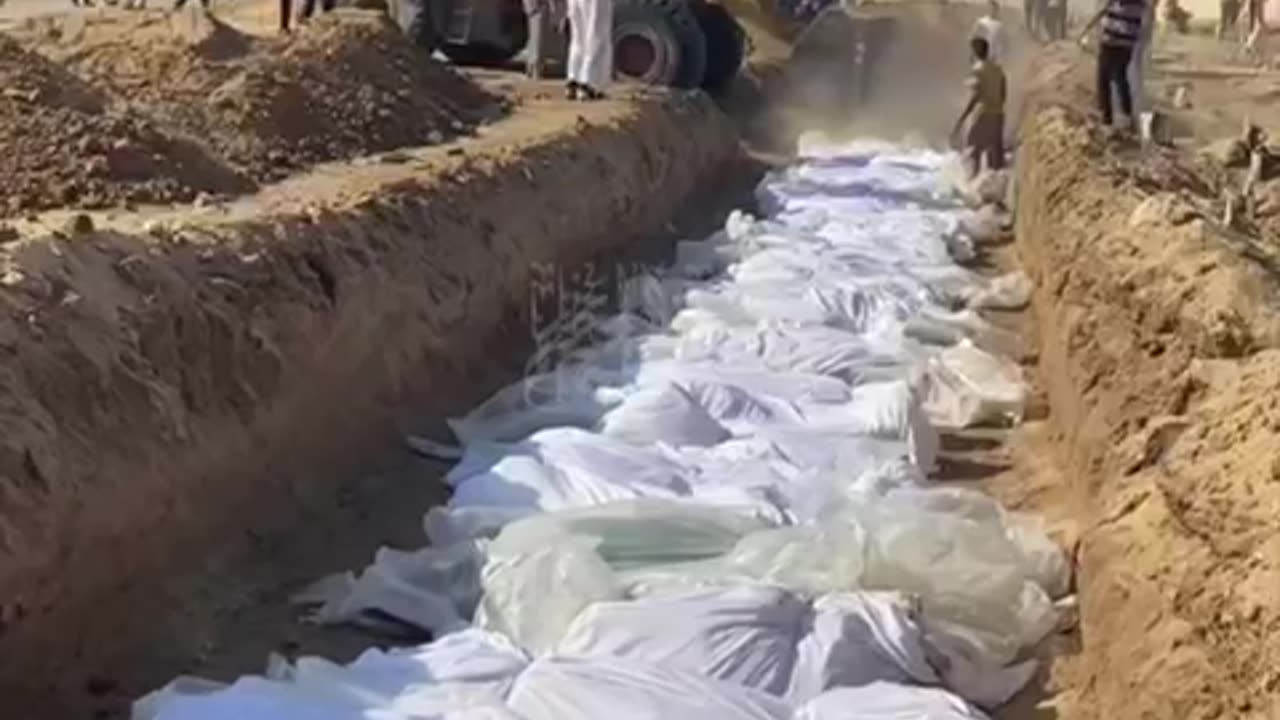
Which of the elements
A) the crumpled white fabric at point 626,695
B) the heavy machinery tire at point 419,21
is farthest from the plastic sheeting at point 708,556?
the heavy machinery tire at point 419,21

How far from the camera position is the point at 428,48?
720 inches

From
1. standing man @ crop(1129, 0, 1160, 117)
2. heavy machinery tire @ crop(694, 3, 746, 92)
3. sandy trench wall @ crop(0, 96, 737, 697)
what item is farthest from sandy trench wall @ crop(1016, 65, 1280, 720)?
heavy machinery tire @ crop(694, 3, 746, 92)

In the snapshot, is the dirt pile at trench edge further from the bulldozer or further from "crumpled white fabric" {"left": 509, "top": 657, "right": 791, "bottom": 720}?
"crumpled white fabric" {"left": 509, "top": 657, "right": 791, "bottom": 720}

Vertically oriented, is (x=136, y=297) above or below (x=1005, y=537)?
above

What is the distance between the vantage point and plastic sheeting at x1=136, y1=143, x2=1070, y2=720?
509 cm

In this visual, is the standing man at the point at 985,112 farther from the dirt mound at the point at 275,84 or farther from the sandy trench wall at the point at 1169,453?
the sandy trench wall at the point at 1169,453

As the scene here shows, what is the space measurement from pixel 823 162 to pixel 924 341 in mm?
8539

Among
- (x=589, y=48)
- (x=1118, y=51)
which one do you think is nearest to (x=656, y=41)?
(x=589, y=48)

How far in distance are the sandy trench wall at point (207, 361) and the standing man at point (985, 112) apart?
6921mm

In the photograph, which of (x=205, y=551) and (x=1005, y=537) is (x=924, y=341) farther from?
(x=205, y=551)

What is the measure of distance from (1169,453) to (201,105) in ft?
25.2

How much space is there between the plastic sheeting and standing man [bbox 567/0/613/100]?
574 centimetres

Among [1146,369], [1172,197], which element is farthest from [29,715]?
[1172,197]

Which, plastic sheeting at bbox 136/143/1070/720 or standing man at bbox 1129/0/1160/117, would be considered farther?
standing man at bbox 1129/0/1160/117
